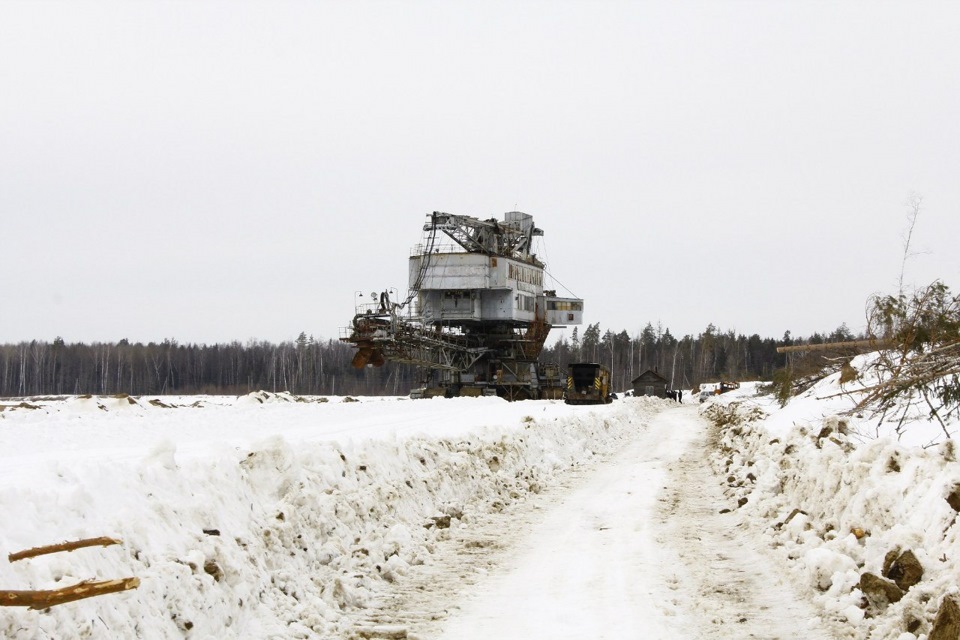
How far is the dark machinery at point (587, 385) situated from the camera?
5094cm

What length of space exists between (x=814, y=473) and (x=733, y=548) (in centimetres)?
151

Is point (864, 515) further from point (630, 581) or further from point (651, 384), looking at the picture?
A: point (651, 384)

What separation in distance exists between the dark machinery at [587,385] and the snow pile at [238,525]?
37.8 m

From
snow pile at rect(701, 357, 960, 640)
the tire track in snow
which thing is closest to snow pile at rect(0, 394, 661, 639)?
the tire track in snow

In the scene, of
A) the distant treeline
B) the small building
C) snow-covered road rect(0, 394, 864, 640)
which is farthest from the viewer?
the distant treeline

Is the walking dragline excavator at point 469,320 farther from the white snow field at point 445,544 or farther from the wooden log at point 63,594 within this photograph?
the wooden log at point 63,594

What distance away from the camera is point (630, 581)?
777 cm

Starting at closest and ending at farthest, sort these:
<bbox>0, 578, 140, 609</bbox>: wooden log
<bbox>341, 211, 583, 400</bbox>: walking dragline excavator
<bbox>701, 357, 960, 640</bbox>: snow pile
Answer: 1. <bbox>0, 578, 140, 609</bbox>: wooden log
2. <bbox>701, 357, 960, 640</bbox>: snow pile
3. <bbox>341, 211, 583, 400</bbox>: walking dragline excavator

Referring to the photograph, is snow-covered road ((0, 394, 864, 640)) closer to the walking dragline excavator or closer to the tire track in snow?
the tire track in snow

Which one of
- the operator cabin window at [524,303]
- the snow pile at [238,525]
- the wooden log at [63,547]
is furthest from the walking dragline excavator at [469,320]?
the wooden log at [63,547]

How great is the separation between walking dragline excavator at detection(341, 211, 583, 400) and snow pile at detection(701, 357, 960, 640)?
3608 centimetres

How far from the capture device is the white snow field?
562 cm

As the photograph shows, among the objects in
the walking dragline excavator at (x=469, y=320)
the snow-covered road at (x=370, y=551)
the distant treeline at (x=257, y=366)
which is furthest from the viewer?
the distant treeline at (x=257, y=366)

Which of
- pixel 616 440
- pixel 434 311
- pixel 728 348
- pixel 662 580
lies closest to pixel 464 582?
pixel 662 580
